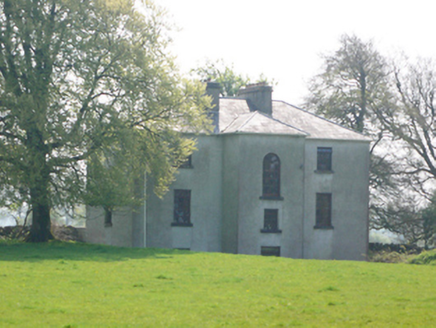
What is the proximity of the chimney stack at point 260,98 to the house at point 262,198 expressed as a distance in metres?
2.60

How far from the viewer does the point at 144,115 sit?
100 feet

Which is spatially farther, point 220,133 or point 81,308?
point 220,133

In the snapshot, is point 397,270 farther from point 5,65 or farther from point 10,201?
point 5,65

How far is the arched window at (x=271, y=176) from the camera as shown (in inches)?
1479

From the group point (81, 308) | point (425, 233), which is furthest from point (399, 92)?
point (81, 308)

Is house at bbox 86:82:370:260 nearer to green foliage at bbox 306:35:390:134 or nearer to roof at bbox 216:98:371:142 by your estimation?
roof at bbox 216:98:371:142

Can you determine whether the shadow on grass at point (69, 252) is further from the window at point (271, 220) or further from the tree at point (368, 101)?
the tree at point (368, 101)

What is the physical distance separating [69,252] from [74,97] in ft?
23.7

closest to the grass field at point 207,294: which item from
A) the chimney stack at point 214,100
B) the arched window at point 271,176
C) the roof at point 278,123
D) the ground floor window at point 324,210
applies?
the arched window at point 271,176

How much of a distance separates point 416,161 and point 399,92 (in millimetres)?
5589

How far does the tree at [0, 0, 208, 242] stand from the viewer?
27.5m

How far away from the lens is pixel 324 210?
3928 centimetres

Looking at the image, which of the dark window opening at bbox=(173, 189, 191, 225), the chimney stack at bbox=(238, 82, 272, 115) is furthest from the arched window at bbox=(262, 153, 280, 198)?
the chimney stack at bbox=(238, 82, 272, 115)

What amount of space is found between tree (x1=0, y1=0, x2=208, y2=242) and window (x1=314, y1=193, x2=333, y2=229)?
1248 cm
